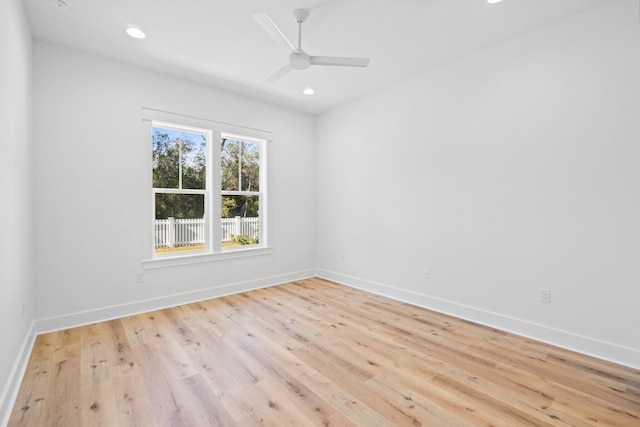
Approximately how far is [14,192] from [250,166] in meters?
2.85

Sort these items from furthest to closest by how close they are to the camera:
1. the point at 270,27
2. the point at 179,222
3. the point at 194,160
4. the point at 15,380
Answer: the point at 194,160 → the point at 179,222 → the point at 270,27 → the point at 15,380

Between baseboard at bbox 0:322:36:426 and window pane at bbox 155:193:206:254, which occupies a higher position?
window pane at bbox 155:193:206:254

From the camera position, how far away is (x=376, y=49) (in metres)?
3.12

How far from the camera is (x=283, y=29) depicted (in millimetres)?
2797

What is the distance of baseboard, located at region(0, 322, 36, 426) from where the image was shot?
5.63ft

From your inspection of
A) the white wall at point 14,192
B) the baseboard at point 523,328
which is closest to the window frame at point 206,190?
the white wall at point 14,192

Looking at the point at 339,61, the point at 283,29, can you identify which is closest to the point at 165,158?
the point at 283,29

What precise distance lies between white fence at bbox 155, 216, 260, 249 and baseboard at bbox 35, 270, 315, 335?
67 cm

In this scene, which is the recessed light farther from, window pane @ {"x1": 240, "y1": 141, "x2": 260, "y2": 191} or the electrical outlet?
the electrical outlet

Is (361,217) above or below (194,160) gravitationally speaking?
below

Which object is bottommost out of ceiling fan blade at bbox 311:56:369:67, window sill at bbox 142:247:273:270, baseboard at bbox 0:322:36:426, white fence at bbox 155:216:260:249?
baseboard at bbox 0:322:36:426

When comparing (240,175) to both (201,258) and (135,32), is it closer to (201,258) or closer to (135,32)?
(201,258)

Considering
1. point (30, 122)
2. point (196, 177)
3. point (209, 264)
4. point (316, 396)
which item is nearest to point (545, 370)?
point (316, 396)

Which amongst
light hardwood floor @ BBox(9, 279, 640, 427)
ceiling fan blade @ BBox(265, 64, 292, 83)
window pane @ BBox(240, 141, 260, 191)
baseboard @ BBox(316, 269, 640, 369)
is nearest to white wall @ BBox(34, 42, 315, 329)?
light hardwood floor @ BBox(9, 279, 640, 427)
